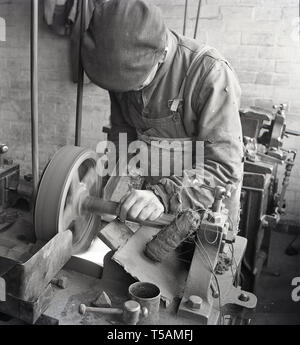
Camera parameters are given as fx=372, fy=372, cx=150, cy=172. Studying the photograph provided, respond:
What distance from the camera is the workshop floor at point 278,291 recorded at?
110 inches

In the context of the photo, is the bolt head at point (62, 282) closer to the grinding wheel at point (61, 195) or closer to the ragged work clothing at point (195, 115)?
the grinding wheel at point (61, 195)

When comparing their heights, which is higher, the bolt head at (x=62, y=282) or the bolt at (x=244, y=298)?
the bolt head at (x=62, y=282)

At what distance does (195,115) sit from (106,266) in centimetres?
81

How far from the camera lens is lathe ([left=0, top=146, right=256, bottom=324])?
3.65 ft

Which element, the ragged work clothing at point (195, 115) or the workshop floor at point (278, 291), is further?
the workshop floor at point (278, 291)

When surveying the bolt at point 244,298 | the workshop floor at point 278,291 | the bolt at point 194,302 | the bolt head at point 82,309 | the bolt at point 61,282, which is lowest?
the workshop floor at point 278,291

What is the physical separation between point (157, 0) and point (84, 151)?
10.1ft

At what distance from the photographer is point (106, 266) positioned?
1.34 m

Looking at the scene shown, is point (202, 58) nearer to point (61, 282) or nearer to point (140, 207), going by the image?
point (140, 207)

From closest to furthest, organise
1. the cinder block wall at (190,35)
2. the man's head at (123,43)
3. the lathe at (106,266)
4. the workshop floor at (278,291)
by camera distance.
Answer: the lathe at (106,266) → the man's head at (123,43) → the workshop floor at (278,291) → the cinder block wall at (190,35)

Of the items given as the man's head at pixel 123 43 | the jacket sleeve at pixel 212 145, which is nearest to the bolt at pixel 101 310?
the jacket sleeve at pixel 212 145

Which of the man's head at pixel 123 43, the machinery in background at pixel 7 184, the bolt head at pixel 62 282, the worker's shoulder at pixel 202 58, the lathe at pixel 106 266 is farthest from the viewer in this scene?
the machinery in background at pixel 7 184

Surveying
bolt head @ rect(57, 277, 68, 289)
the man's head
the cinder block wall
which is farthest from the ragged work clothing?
the cinder block wall
